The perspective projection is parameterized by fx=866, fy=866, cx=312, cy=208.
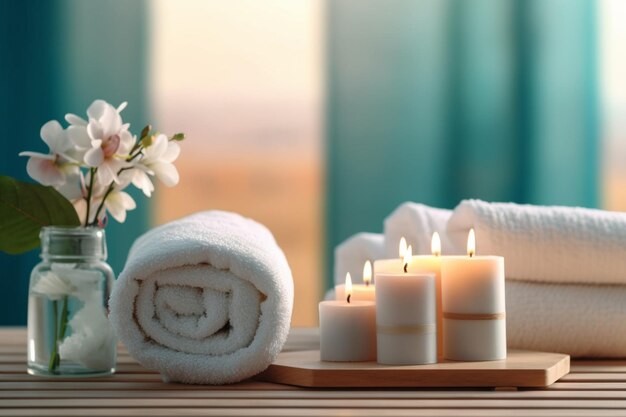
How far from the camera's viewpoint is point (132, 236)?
1897 millimetres

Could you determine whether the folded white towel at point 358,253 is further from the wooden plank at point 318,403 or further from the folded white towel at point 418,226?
the wooden plank at point 318,403

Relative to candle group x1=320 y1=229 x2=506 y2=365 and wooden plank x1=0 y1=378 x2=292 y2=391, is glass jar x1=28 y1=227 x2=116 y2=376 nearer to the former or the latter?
wooden plank x1=0 y1=378 x2=292 y2=391

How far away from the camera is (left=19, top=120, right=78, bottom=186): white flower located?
0.83 metres

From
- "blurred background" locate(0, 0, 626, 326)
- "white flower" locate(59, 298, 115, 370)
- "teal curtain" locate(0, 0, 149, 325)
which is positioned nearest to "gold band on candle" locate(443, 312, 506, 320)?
"white flower" locate(59, 298, 115, 370)

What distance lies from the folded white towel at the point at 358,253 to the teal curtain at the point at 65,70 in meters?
0.80

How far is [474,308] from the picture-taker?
2.55ft

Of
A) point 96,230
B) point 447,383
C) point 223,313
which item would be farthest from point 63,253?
point 447,383

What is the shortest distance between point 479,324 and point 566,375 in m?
0.11

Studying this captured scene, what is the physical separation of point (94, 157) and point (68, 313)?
0.49 ft

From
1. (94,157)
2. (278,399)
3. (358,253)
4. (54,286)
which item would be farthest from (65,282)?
(358,253)

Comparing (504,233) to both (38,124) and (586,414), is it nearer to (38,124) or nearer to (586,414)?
Result: (586,414)

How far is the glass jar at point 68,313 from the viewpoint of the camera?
0.81 metres

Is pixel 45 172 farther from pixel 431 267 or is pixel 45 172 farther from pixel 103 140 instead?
pixel 431 267

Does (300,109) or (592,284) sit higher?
(300,109)
